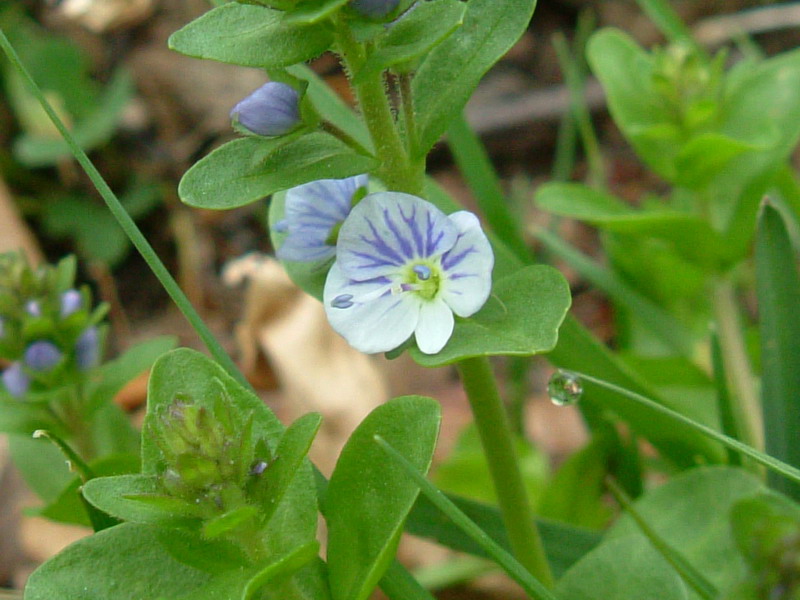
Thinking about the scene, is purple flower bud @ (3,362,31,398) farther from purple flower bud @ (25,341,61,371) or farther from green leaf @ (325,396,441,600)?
green leaf @ (325,396,441,600)

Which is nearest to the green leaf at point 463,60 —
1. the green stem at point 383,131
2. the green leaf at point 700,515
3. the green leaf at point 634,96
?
the green stem at point 383,131

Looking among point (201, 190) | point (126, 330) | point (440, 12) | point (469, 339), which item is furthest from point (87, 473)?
point (126, 330)

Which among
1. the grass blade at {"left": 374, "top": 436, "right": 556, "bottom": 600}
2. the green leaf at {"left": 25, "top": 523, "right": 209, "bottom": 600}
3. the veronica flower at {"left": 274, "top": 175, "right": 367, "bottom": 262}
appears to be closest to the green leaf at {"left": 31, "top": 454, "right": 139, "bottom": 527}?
the green leaf at {"left": 25, "top": 523, "right": 209, "bottom": 600}

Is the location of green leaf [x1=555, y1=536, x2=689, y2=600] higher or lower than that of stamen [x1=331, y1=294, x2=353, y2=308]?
lower

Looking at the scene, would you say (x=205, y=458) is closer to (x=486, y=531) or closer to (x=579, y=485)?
(x=486, y=531)

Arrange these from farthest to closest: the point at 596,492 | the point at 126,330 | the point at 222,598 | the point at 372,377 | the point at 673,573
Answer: the point at 126,330
the point at 372,377
the point at 596,492
the point at 673,573
the point at 222,598

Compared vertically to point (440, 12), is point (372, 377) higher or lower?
lower

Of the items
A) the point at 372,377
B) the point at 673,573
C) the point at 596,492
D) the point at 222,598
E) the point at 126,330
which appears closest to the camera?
the point at 222,598

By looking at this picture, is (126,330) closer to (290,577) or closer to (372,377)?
(372,377)
